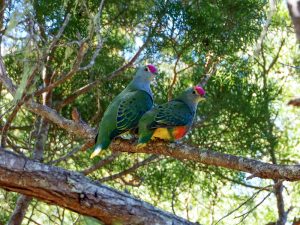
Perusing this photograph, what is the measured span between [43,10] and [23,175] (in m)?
2.35

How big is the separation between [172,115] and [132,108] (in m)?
0.24

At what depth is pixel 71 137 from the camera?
548cm

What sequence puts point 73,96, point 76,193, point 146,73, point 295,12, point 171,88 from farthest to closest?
point 73,96, point 171,88, point 146,73, point 76,193, point 295,12

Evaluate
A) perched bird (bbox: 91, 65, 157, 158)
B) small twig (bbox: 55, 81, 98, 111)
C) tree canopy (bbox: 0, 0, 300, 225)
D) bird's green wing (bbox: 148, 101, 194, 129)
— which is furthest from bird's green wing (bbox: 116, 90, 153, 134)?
small twig (bbox: 55, 81, 98, 111)

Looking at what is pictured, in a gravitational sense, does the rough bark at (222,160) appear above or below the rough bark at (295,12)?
above

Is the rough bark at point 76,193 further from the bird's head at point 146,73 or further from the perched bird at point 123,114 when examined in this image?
the bird's head at point 146,73

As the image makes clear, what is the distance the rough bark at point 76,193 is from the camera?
247cm

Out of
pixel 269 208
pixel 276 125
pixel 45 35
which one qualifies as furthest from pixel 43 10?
pixel 269 208

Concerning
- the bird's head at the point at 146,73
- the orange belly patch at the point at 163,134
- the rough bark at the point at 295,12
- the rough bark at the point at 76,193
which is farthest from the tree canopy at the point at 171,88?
the rough bark at the point at 295,12

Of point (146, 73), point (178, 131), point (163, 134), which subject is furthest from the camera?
point (146, 73)

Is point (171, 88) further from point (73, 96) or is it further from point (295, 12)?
point (295, 12)

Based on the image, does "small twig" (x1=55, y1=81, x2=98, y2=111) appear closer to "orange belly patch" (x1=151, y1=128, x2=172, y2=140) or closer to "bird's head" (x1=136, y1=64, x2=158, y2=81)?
"bird's head" (x1=136, y1=64, x2=158, y2=81)

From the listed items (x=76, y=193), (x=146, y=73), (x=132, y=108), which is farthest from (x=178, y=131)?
(x=76, y=193)

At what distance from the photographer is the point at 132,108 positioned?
389 centimetres
